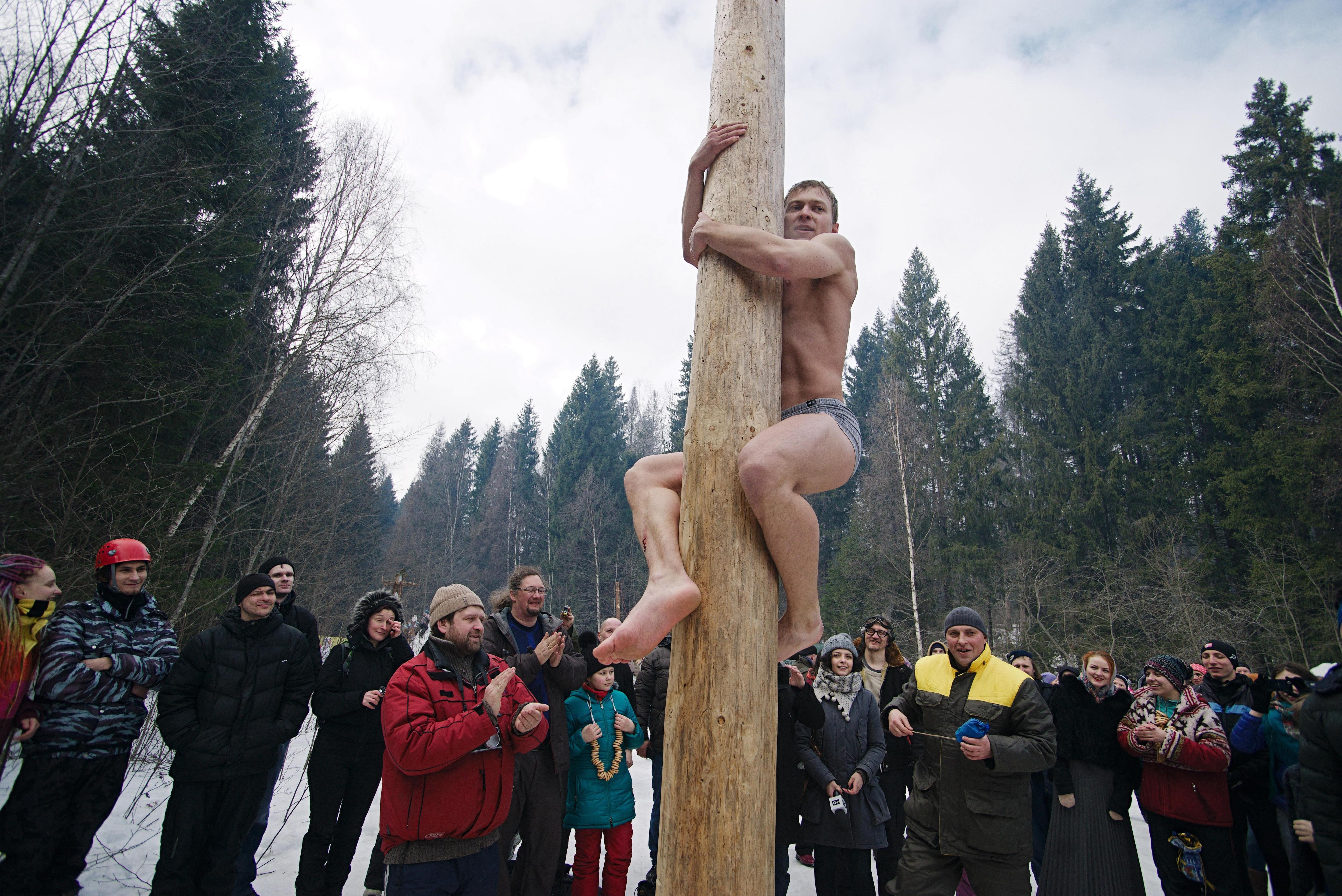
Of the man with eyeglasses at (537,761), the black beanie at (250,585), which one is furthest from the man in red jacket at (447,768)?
the black beanie at (250,585)

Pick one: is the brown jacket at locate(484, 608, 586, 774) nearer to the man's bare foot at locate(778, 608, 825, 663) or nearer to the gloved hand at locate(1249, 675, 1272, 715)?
the man's bare foot at locate(778, 608, 825, 663)

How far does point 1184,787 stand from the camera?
161 inches

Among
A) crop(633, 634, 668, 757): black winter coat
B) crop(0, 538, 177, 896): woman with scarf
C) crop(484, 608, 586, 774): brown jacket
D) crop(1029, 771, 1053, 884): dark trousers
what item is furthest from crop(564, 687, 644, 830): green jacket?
crop(1029, 771, 1053, 884): dark trousers

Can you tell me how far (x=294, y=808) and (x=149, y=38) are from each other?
823 cm

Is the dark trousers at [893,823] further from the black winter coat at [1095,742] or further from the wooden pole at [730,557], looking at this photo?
the wooden pole at [730,557]

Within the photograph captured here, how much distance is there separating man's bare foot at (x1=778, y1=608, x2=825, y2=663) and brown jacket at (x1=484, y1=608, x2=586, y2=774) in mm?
2358

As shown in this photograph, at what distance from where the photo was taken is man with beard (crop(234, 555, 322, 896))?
147 inches

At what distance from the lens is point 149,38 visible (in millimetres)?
7078

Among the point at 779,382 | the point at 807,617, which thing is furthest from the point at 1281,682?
the point at 779,382

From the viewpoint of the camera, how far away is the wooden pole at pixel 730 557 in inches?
53.2

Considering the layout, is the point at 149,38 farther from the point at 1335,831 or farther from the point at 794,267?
the point at 1335,831

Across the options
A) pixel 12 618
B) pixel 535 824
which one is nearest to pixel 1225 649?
pixel 535 824

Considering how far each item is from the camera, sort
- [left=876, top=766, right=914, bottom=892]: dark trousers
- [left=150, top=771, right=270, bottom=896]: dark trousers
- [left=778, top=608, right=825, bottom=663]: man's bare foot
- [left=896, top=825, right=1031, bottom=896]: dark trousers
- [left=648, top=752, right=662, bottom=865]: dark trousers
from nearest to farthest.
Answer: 1. [left=778, top=608, right=825, bottom=663]: man's bare foot
2. [left=896, top=825, right=1031, bottom=896]: dark trousers
3. [left=150, top=771, right=270, bottom=896]: dark trousers
4. [left=648, top=752, right=662, bottom=865]: dark trousers
5. [left=876, top=766, right=914, bottom=892]: dark trousers

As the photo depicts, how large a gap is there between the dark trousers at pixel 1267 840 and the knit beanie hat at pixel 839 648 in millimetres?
2450
